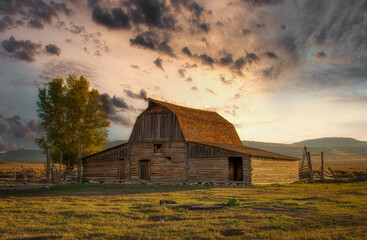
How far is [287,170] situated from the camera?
3669cm

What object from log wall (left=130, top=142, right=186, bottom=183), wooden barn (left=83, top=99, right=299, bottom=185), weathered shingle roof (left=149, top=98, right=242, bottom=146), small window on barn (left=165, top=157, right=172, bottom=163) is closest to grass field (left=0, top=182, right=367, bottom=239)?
wooden barn (left=83, top=99, right=299, bottom=185)

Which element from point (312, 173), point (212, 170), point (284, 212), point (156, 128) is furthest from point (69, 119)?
point (284, 212)

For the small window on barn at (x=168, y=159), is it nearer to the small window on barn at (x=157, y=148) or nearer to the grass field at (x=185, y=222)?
the small window on barn at (x=157, y=148)

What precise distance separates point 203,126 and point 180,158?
644cm

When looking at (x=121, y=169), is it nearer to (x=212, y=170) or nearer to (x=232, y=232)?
(x=212, y=170)

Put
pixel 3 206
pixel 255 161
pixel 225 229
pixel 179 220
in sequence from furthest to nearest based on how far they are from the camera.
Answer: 1. pixel 255 161
2. pixel 3 206
3. pixel 179 220
4. pixel 225 229

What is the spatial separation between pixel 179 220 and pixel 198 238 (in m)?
2.74

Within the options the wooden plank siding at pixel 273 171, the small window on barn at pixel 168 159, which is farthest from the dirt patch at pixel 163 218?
the small window on barn at pixel 168 159

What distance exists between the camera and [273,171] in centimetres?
3375

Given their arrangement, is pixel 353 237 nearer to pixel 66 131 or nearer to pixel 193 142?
pixel 193 142

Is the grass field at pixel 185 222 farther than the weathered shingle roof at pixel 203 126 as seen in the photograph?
No

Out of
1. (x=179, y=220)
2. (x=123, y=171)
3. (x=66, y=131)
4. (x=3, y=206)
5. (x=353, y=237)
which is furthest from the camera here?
(x=66, y=131)

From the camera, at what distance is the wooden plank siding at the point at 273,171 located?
30.5 m

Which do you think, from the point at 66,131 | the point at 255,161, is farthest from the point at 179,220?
the point at 66,131
